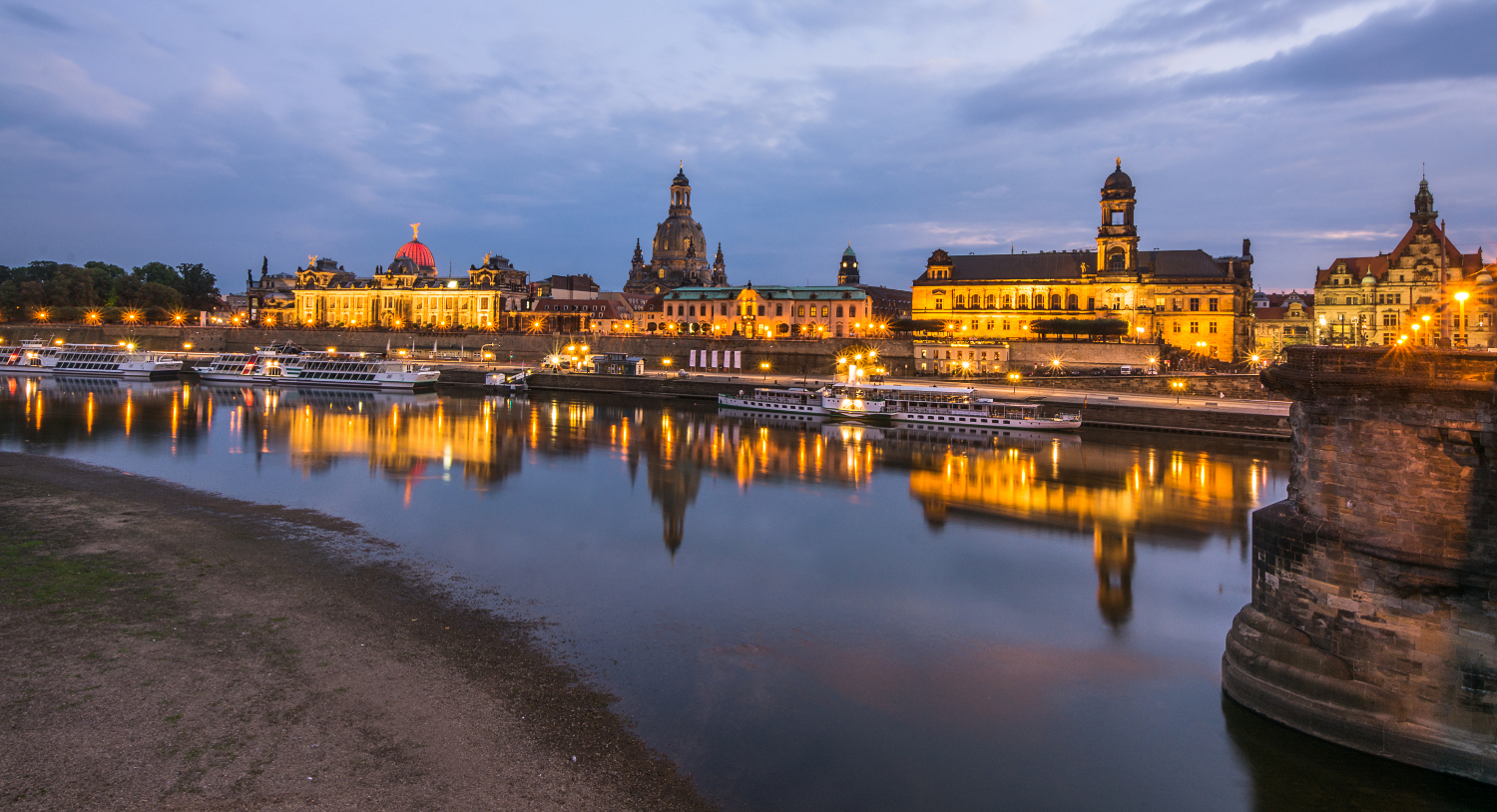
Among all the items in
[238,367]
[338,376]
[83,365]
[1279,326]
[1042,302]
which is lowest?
[338,376]

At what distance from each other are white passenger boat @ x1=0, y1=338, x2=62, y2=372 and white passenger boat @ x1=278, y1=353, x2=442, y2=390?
23.5 meters

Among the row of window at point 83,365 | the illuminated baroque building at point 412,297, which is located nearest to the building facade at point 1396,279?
the illuminated baroque building at point 412,297

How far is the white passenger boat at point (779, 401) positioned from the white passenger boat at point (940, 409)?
3.39ft

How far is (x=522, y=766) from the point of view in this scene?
10219mm

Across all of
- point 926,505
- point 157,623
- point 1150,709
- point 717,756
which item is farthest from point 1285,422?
point 157,623

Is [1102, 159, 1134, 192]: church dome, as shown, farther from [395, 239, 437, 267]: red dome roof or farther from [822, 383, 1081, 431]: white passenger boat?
[395, 239, 437, 267]: red dome roof

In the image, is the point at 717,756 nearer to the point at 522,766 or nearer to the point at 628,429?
the point at 522,766

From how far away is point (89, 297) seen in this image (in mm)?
116188

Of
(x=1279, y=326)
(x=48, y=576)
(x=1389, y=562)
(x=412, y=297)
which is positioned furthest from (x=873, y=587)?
(x=412, y=297)

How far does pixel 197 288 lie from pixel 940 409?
134921mm

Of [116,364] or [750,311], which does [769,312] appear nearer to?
[750,311]

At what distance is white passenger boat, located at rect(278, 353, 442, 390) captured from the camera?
71.4 metres

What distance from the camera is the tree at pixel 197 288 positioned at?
13238cm

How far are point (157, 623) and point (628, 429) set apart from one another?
32.2 metres
